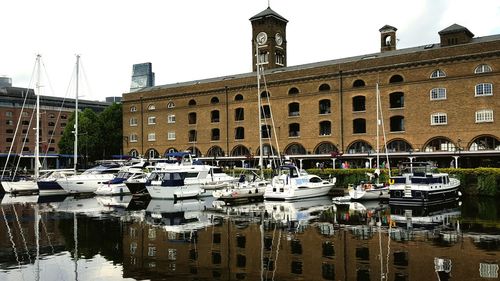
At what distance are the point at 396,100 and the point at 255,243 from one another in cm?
3440

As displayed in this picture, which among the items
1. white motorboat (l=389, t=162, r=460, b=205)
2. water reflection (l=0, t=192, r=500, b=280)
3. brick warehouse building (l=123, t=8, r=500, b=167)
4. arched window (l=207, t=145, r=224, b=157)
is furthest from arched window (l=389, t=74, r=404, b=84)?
arched window (l=207, t=145, r=224, b=157)

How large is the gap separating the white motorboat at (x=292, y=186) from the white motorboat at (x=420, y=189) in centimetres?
635

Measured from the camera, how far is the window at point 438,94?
4434 centimetres

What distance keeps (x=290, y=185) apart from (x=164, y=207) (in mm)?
9177

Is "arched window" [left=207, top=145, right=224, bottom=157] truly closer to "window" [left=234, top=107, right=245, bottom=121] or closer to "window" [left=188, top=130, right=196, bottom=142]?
"window" [left=188, top=130, right=196, bottom=142]

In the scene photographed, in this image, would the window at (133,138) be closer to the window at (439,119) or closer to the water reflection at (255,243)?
the water reflection at (255,243)

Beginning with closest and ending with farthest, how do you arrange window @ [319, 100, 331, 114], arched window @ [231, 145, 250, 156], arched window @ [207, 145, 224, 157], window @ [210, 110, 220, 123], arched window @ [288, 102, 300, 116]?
1. window @ [319, 100, 331, 114]
2. arched window @ [288, 102, 300, 116]
3. arched window @ [231, 145, 250, 156]
4. arched window @ [207, 145, 224, 157]
5. window @ [210, 110, 220, 123]

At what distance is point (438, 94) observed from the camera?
146 ft

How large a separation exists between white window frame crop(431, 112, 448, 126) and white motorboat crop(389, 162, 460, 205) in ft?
43.1

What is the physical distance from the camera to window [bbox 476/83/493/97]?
4172 cm

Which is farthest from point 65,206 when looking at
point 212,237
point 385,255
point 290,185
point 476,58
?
point 476,58

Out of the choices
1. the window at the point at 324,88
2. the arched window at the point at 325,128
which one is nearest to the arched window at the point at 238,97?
the window at the point at 324,88

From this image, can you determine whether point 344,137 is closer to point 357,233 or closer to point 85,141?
point 357,233

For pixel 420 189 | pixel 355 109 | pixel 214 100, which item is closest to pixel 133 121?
pixel 214 100
